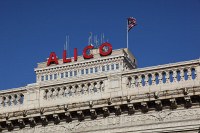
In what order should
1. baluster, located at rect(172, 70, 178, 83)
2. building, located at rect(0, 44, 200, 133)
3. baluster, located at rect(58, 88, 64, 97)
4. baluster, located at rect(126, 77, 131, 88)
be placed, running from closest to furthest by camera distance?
building, located at rect(0, 44, 200, 133), baluster, located at rect(172, 70, 178, 83), baluster, located at rect(126, 77, 131, 88), baluster, located at rect(58, 88, 64, 97)

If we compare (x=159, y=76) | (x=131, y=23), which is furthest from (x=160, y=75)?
(x=131, y=23)

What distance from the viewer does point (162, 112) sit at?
3238cm

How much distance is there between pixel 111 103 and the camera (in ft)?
110

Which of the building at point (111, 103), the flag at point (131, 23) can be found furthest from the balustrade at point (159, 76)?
the flag at point (131, 23)

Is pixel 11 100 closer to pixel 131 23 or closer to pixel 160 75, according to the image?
pixel 160 75

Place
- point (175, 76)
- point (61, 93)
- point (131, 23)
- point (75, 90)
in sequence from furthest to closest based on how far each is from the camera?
point (131, 23) < point (61, 93) < point (75, 90) < point (175, 76)

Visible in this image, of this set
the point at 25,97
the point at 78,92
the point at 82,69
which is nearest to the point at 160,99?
the point at 78,92

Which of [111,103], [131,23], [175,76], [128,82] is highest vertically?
[131,23]

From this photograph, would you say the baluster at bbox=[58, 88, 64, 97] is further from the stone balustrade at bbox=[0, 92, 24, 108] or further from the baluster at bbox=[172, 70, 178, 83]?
the baluster at bbox=[172, 70, 178, 83]

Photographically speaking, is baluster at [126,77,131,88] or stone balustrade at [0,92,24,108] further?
stone balustrade at [0,92,24,108]

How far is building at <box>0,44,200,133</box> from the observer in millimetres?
31969

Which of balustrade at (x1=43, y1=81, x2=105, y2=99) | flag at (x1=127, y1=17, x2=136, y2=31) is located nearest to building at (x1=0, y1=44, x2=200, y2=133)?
balustrade at (x1=43, y1=81, x2=105, y2=99)

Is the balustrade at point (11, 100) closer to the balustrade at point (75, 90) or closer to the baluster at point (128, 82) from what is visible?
the balustrade at point (75, 90)

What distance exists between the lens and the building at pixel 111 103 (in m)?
32.0
